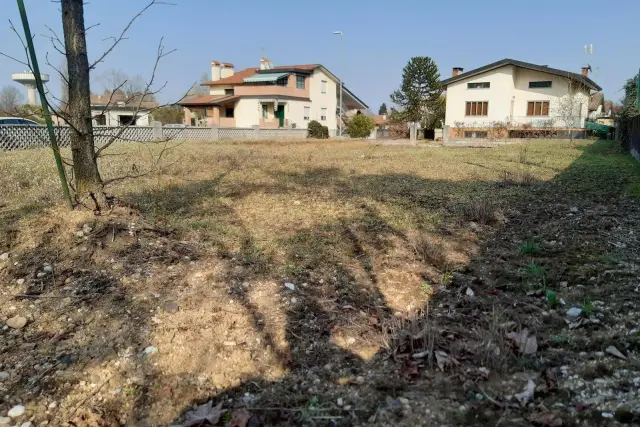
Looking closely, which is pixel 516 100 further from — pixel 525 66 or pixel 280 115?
pixel 280 115

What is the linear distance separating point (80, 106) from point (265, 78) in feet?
117

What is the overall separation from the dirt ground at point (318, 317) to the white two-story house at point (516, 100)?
27.7 m

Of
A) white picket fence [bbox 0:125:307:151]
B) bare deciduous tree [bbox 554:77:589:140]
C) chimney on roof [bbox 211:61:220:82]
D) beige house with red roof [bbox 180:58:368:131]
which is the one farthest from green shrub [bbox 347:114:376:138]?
chimney on roof [bbox 211:61:220:82]

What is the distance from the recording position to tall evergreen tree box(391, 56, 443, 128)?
39938 millimetres

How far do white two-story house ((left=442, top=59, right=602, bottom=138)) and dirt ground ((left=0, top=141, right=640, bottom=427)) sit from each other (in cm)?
2774

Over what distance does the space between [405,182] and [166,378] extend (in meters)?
7.08

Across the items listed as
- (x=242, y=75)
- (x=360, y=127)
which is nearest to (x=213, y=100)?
(x=242, y=75)

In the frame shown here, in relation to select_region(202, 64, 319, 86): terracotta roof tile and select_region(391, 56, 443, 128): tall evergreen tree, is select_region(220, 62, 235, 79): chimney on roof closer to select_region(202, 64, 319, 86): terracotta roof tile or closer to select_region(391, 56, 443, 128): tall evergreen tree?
select_region(202, 64, 319, 86): terracotta roof tile

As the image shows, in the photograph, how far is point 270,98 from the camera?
38031mm

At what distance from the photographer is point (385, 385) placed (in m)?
2.29

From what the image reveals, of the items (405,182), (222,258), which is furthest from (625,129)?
(222,258)

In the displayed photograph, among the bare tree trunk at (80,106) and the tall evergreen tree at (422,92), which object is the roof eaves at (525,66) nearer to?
the tall evergreen tree at (422,92)

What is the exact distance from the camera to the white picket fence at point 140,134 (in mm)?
15100

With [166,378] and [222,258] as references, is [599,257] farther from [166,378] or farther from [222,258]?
[166,378]
